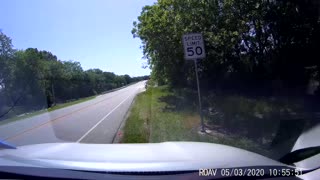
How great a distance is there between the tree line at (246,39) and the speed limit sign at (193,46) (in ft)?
34.9

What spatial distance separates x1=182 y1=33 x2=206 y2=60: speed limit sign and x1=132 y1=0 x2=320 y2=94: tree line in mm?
10624

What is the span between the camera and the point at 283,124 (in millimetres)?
13359

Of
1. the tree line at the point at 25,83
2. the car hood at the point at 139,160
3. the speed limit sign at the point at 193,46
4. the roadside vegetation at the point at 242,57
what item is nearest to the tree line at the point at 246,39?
the roadside vegetation at the point at 242,57

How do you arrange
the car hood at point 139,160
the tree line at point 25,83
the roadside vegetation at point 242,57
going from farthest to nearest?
the tree line at point 25,83 < the roadside vegetation at point 242,57 < the car hood at point 139,160

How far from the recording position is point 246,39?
27969 mm

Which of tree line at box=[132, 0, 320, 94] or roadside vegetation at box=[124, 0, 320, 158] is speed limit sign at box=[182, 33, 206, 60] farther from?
tree line at box=[132, 0, 320, 94]

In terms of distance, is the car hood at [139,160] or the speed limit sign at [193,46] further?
the speed limit sign at [193,46]

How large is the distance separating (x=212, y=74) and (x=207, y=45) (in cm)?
732

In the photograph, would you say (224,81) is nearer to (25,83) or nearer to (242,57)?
(242,57)

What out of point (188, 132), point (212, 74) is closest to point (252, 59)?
point (212, 74)

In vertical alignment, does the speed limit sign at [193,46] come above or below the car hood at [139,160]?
above

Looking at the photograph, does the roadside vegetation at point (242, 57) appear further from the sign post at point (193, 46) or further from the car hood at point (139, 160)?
the car hood at point (139, 160)

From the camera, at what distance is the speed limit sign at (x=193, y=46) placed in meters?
13.5

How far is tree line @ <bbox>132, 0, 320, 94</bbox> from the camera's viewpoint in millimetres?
25391
